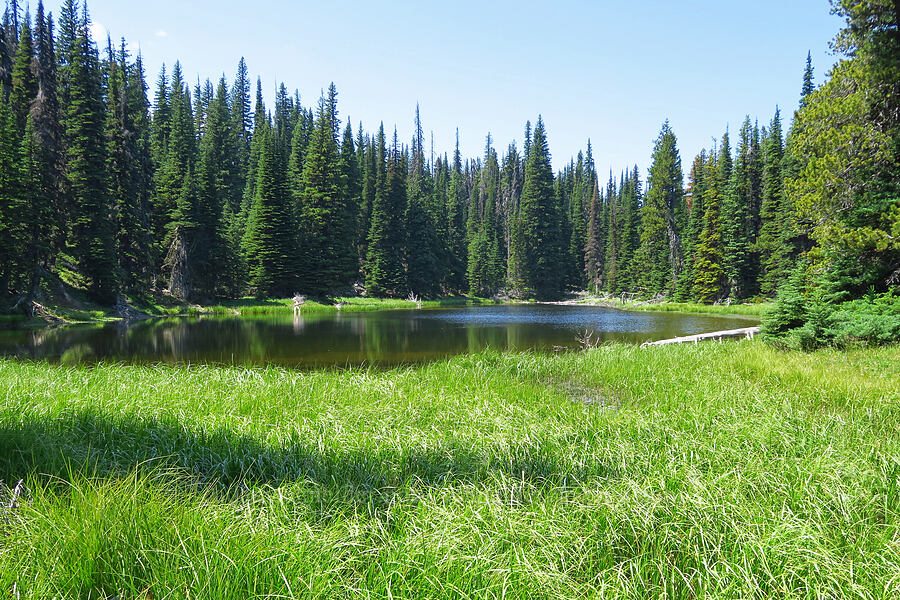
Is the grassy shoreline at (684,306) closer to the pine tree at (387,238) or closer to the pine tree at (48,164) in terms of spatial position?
the pine tree at (387,238)

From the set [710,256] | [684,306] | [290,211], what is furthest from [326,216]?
[710,256]

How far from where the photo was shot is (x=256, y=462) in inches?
165

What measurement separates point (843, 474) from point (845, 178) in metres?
12.3

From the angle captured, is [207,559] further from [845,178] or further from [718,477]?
[845,178]

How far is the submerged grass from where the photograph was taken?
92.7 inches

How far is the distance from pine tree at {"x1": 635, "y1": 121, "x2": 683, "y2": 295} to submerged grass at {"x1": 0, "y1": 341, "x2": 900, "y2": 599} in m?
45.1

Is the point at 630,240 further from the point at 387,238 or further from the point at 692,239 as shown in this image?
the point at 387,238

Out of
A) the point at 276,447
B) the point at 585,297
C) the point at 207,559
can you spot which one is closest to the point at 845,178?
the point at 276,447

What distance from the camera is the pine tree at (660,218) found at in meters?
49.0

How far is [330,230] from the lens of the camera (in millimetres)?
46625

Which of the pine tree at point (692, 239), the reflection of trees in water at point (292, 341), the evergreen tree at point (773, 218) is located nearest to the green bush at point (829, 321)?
the reflection of trees in water at point (292, 341)

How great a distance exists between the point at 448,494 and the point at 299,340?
1756 cm

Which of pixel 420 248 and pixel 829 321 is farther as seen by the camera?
pixel 420 248

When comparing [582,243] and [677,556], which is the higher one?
[582,243]
